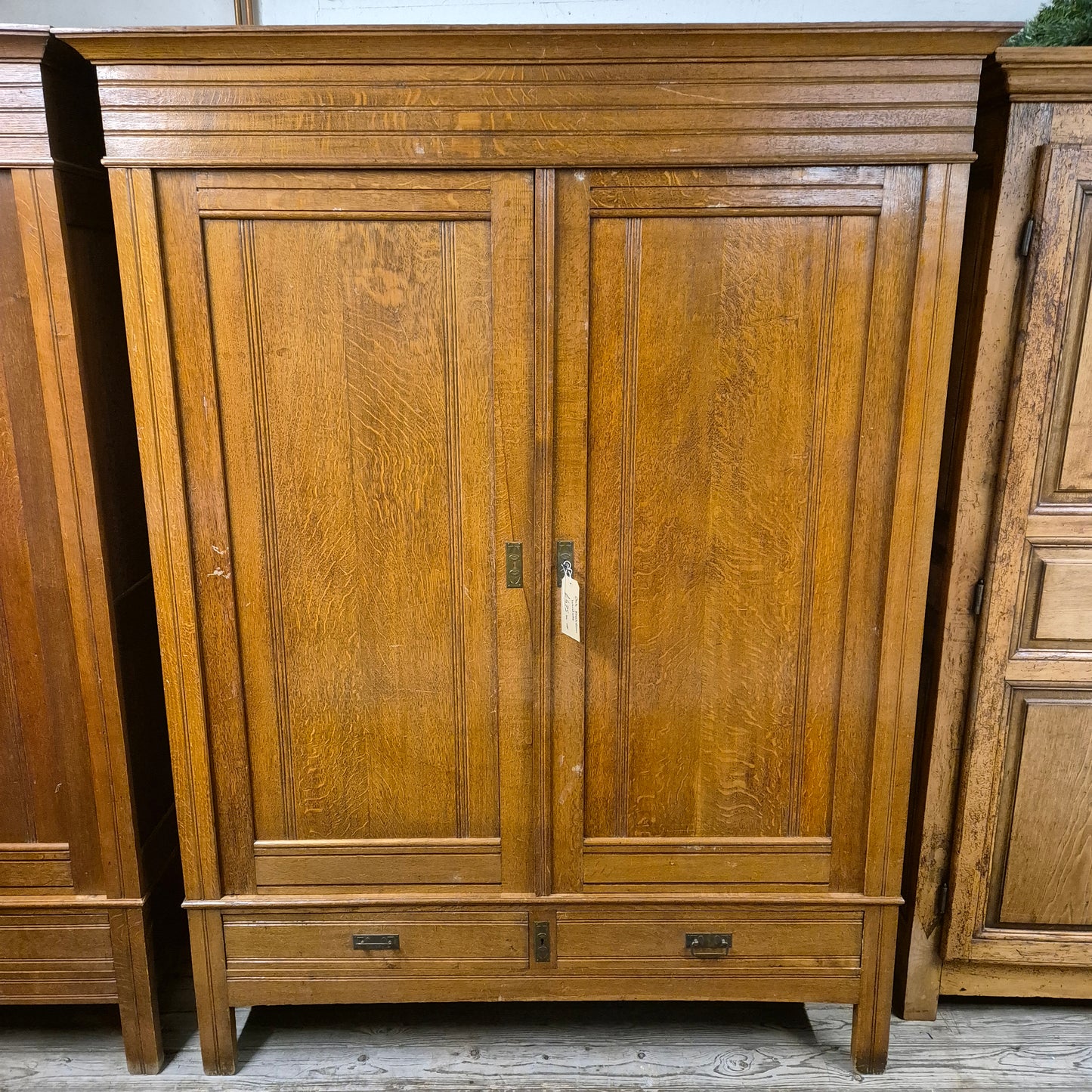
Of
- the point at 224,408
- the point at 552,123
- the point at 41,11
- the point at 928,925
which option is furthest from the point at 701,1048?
the point at 41,11

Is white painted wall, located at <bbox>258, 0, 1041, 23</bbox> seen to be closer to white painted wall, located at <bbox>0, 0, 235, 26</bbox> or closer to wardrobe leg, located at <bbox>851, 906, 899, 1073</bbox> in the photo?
white painted wall, located at <bbox>0, 0, 235, 26</bbox>

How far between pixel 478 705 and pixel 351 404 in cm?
60

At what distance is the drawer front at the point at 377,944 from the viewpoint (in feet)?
5.46

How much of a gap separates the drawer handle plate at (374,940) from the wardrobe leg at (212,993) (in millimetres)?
268

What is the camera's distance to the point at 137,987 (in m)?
1.70

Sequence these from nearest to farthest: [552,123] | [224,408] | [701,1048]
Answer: [552,123], [224,408], [701,1048]

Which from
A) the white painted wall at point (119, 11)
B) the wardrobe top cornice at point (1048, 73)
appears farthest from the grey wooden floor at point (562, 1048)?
the white painted wall at point (119, 11)

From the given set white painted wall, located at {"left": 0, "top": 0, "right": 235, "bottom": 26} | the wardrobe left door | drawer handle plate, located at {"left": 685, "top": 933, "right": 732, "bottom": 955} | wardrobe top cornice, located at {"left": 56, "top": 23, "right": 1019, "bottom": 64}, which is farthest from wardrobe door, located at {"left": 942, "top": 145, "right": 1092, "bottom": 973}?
white painted wall, located at {"left": 0, "top": 0, "right": 235, "bottom": 26}

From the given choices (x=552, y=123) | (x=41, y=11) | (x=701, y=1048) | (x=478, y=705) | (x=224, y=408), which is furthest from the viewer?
(x=41, y=11)

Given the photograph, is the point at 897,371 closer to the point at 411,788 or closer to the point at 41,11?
the point at 411,788

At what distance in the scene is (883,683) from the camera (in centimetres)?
155

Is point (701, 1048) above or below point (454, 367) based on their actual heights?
below

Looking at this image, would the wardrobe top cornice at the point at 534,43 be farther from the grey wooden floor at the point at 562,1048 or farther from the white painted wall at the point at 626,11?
the grey wooden floor at the point at 562,1048

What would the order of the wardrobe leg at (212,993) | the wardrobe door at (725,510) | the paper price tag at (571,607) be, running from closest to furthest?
the wardrobe door at (725,510)
the paper price tag at (571,607)
the wardrobe leg at (212,993)
